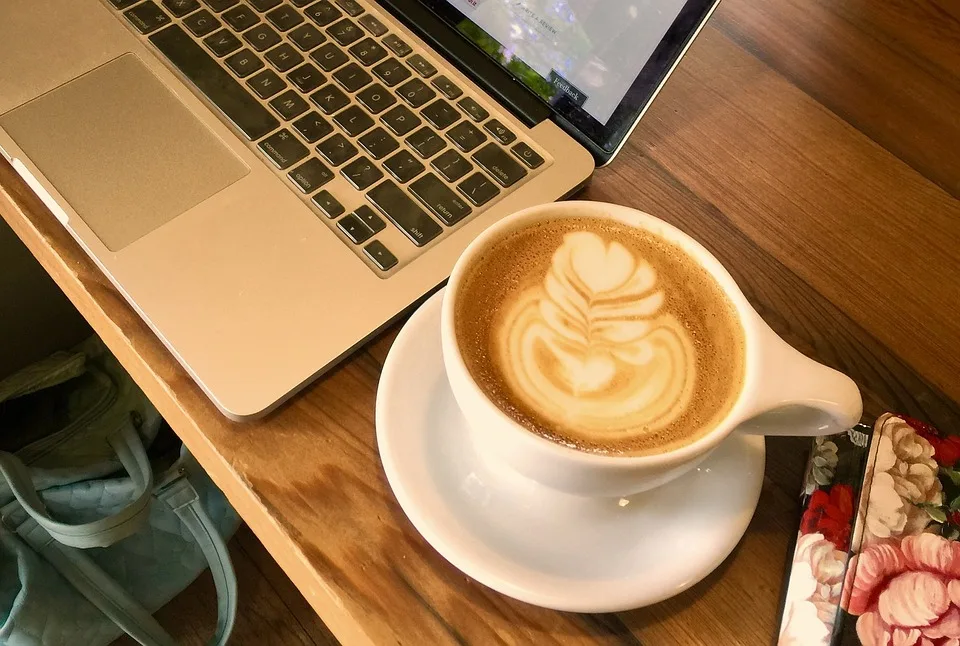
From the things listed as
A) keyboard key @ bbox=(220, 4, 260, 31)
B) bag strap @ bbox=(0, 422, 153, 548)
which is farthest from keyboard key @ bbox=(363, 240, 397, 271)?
bag strap @ bbox=(0, 422, 153, 548)

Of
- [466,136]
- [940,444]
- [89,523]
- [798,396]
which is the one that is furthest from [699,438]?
[89,523]

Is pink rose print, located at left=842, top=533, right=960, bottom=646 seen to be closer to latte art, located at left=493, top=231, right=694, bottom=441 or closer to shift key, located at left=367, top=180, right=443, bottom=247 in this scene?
latte art, located at left=493, top=231, right=694, bottom=441

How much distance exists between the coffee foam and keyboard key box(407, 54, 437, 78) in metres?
0.19

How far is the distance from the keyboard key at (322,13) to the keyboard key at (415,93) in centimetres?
9

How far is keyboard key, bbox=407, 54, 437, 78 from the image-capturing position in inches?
20.5

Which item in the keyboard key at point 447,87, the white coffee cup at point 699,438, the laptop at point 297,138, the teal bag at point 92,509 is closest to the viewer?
the white coffee cup at point 699,438

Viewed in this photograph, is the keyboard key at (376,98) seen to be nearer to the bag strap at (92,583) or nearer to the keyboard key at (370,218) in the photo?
the keyboard key at (370,218)

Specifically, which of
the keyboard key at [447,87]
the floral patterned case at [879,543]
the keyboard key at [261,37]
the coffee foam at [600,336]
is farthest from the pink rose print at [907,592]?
the keyboard key at [261,37]

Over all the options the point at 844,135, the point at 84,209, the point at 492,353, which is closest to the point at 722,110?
the point at 844,135

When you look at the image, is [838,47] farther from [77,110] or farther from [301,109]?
[77,110]

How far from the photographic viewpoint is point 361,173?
461 millimetres

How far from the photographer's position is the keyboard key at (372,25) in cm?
54

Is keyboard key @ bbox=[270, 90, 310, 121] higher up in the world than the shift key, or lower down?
lower down

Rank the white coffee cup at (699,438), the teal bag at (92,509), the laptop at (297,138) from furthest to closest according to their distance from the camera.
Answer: the teal bag at (92,509) < the laptop at (297,138) < the white coffee cup at (699,438)
